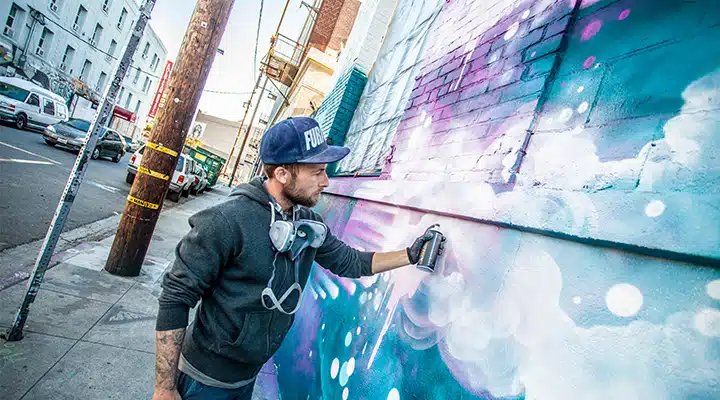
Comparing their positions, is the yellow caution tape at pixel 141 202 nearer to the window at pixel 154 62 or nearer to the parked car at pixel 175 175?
the parked car at pixel 175 175

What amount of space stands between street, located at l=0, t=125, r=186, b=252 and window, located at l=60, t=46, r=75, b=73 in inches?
700

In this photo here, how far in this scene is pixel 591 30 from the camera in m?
1.50

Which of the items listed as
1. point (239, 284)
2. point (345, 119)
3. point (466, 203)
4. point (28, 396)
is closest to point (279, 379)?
point (28, 396)

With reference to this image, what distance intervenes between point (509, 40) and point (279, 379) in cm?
315

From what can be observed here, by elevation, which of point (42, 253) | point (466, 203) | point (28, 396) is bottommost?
point (28, 396)

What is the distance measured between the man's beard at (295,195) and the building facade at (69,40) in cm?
2620

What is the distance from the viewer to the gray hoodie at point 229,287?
4.94 ft

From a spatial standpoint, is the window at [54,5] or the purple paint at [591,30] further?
the window at [54,5]

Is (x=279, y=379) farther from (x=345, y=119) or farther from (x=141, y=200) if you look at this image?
(x=345, y=119)

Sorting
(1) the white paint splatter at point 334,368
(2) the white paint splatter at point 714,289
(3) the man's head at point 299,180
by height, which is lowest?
(1) the white paint splatter at point 334,368

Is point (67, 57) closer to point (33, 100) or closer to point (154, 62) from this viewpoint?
point (33, 100)

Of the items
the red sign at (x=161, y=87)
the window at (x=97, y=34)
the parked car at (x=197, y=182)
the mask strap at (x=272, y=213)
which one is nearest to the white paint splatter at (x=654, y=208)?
the mask strap at (x=272, y=213)

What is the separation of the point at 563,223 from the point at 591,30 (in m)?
0.93

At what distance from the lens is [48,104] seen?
16.7m
